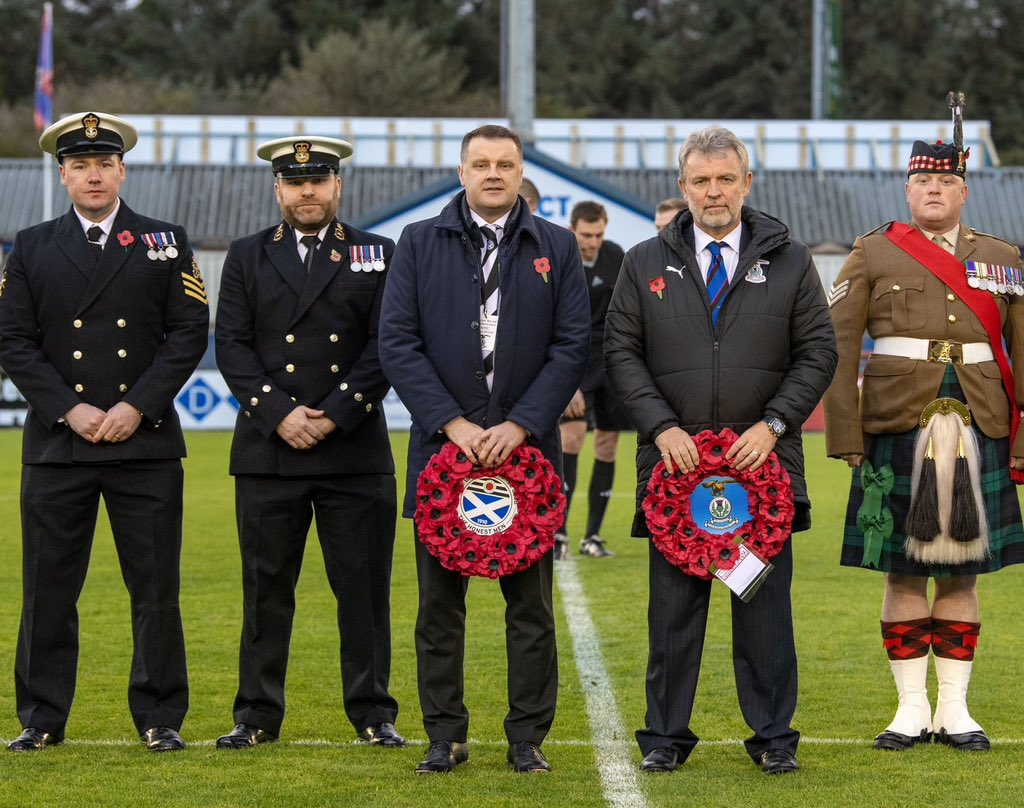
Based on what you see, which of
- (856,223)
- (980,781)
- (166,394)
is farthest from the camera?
(856,223)

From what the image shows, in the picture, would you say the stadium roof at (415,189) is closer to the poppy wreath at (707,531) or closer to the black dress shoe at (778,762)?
the poppy wreath at (707,531)

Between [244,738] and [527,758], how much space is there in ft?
3.42

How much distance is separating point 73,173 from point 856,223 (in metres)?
29.7

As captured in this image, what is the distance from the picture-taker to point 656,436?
230 inches

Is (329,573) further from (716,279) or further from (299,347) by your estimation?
(716,279)

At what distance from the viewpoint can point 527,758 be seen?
Result: 5.85 metres

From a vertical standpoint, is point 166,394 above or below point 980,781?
above

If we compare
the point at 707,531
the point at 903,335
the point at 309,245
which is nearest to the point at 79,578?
the point at 309,245

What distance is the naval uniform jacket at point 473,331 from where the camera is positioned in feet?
19.4

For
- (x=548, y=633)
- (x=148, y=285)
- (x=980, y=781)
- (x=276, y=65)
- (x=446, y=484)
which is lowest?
(x=980, y=781)

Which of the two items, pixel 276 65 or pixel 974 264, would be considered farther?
pixel 276 65

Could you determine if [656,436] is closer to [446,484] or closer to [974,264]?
[446,484]

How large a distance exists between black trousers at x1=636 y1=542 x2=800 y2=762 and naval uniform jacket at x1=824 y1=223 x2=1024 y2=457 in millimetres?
679

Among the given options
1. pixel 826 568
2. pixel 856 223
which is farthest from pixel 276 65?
pixel 826 568
